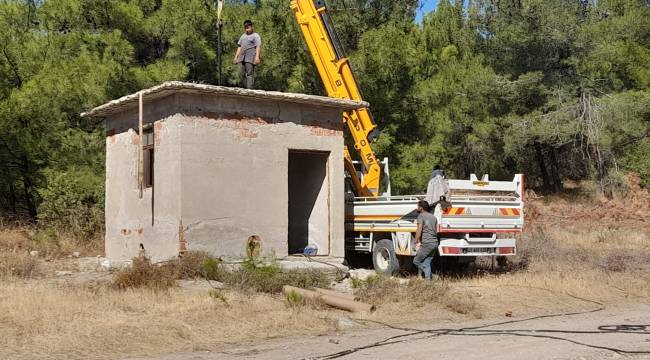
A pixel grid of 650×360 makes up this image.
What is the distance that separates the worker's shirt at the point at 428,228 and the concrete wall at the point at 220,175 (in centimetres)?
259

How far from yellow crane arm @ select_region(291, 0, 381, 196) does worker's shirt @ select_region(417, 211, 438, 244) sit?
A: 421 cm

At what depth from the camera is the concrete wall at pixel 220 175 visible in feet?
46.0

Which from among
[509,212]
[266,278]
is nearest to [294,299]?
[266,278]

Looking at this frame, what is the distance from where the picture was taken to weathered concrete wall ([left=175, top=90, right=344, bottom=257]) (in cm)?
1404

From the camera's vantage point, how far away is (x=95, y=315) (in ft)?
32.5

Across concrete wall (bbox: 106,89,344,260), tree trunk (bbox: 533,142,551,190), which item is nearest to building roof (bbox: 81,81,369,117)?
concrete wall (bbox: 106,89,344,260)

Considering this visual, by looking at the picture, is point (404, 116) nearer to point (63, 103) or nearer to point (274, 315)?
point (63, 103)

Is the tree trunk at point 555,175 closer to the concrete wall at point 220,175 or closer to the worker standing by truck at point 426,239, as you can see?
the concrete wall at point 220,175

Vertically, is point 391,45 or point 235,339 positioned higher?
point 391,45

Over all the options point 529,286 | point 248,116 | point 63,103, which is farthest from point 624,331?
point 63,103

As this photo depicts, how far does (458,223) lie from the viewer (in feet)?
48.1

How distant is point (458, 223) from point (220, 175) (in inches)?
194

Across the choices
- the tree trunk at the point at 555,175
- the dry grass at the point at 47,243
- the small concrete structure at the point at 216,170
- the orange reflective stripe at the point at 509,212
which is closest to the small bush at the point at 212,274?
the small concrete structure at the point at 216,170

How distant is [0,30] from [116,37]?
4456 millimetres
